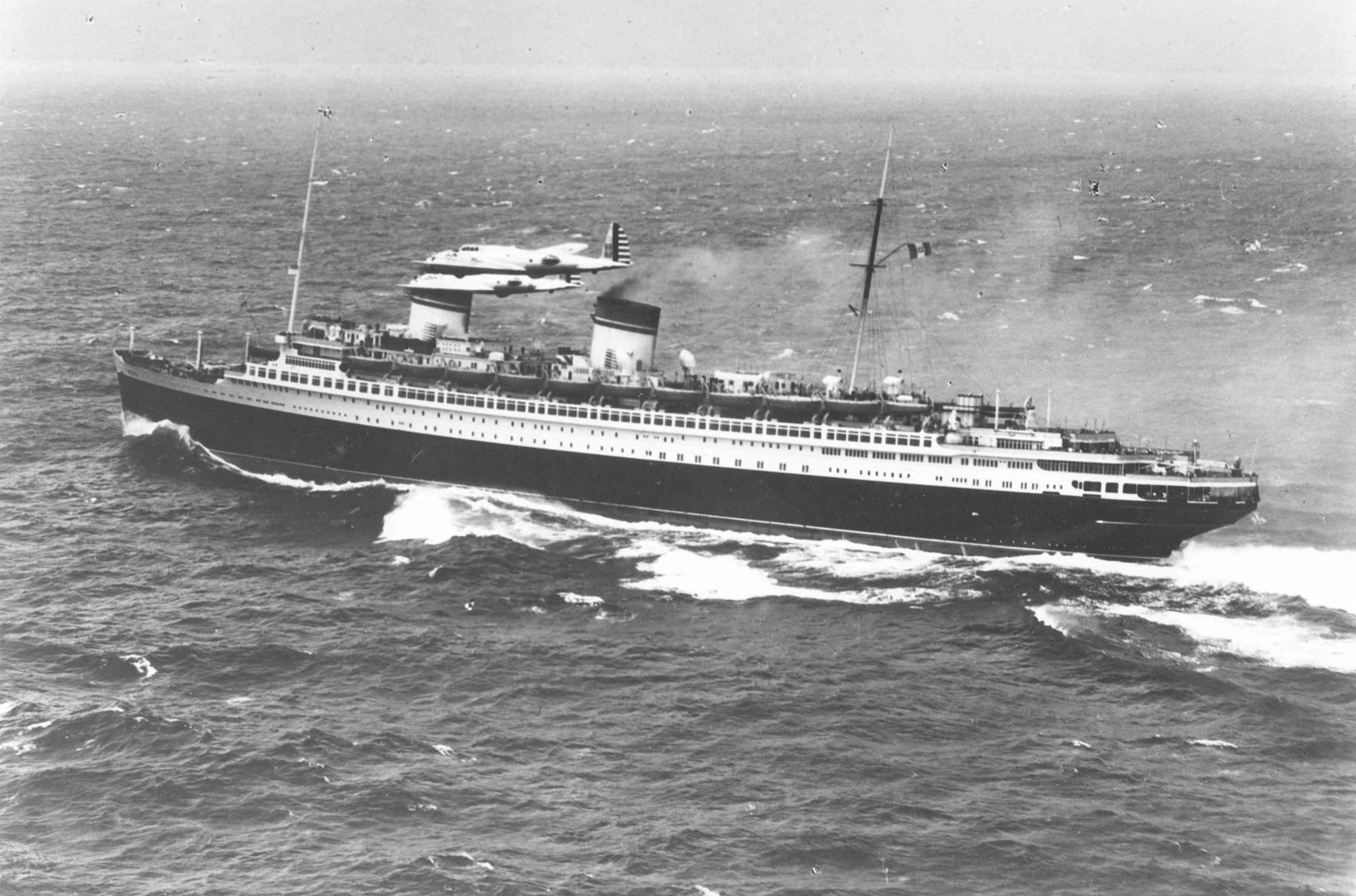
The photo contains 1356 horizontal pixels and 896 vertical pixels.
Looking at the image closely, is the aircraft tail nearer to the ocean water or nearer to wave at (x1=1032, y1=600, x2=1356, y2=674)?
the ocean water

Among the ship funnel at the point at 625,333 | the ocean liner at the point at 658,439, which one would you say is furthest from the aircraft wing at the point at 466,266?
the ship funnel at the point at 625,333

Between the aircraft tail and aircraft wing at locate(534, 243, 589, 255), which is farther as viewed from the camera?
aircraft wing at locate(534, 243, 589, 255)

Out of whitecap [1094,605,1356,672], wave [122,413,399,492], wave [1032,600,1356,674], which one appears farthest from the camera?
wave [122,413,399,492]

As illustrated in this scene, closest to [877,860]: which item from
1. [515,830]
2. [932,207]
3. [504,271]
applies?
[515,830]

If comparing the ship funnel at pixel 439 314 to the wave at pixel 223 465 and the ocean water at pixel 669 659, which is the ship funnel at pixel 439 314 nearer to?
the wave at pixel 223 465

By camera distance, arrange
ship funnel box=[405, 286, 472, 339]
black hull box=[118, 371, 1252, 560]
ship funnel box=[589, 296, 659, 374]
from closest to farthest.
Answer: black hull box=[118, 371, 1252, 560]
ship funnel box=[589, 296, 659, 374]
ship funnel box=[405, 286, 472, 339]

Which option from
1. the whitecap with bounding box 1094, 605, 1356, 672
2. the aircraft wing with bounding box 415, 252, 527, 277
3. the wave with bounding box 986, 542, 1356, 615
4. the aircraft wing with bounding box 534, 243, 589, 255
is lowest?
the whitecap with bounding box 1094, 605, 1356, 672

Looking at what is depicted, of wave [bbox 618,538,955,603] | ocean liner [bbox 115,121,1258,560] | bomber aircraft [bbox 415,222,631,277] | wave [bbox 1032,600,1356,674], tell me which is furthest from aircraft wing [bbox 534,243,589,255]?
wave [bbox 1032,600,1356,674]
